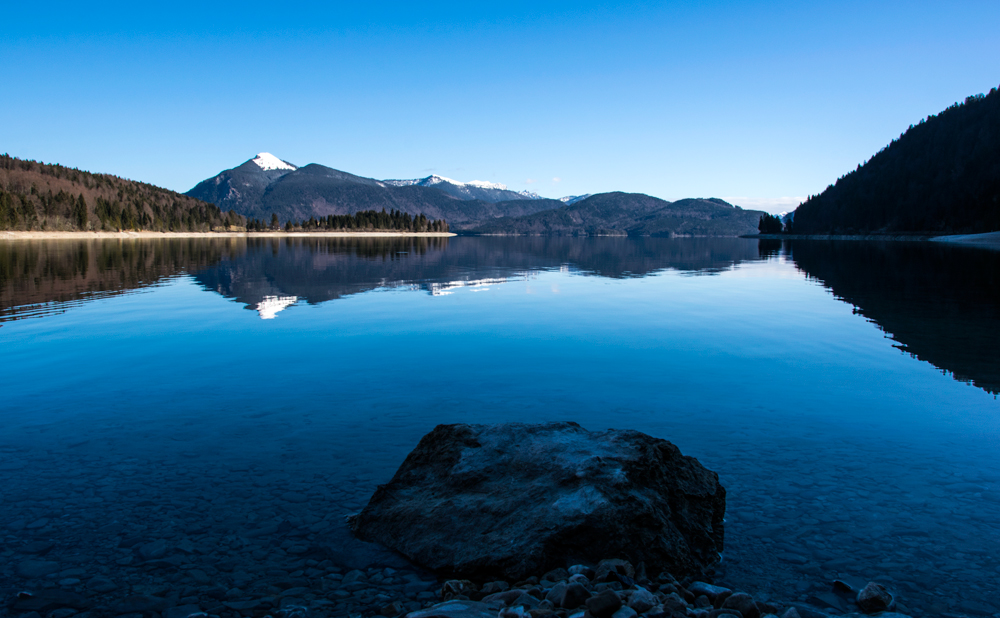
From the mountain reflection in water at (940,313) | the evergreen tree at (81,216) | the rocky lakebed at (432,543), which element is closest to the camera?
the rocky lakebed at (432,543)

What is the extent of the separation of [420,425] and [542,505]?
4854 mm

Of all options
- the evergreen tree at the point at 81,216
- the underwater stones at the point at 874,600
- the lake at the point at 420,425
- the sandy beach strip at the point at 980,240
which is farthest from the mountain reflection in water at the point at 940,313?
the evergreen tree at the point at 81,216

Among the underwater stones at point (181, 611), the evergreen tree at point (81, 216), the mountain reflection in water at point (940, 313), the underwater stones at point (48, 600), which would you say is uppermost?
the evergreen tree at point (81, 216)

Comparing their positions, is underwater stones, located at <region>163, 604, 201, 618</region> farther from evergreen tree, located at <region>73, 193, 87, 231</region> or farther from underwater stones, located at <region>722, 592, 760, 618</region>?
evergreen tree, located at <region>73, 193, 87, 231</region>

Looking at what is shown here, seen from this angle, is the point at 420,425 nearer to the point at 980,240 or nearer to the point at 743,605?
the point at 743,605

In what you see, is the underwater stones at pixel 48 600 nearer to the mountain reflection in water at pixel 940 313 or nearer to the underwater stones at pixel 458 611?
the underwater stones at pixel 458 611

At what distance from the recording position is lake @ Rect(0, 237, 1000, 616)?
6.77m

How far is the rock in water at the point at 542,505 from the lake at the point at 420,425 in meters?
0.45

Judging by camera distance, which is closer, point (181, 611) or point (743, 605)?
point (743, 605)

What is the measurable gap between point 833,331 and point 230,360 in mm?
21185

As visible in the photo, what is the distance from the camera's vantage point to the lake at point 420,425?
677 centimetres

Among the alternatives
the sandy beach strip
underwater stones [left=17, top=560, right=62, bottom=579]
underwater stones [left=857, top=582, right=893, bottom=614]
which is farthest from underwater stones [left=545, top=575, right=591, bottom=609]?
the sandy beach strip

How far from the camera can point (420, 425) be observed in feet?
37.4

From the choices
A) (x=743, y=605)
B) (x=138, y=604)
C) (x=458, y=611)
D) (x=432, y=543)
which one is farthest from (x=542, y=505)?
(x=138, y=604)
